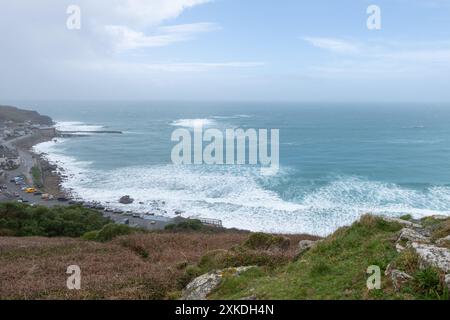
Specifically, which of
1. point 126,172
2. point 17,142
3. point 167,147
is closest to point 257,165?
point 126,172

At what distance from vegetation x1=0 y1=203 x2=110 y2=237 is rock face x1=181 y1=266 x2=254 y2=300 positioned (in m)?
19.0

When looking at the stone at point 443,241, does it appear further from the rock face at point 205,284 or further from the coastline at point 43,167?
the coastline at point 43,167

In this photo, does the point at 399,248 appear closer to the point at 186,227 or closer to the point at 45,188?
the point at 186,227

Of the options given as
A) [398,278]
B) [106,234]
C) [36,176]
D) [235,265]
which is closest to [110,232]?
[106,234]

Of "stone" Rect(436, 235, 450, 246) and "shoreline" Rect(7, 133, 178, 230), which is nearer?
"stone" Rect(436, 235, 450, 246)

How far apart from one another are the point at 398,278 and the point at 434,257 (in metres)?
0.93

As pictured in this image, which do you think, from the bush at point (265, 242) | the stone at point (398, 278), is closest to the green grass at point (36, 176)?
the bush at point (265, 242)

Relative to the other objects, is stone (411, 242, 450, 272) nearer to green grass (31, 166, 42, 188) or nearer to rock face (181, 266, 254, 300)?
rock face (181, 266, 254, 300)

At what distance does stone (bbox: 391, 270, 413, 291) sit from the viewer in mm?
6953

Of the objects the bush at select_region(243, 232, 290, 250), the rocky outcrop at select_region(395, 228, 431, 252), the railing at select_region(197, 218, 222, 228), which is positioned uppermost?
the rocky outcrop at select_region(395, 228, 431, 252)

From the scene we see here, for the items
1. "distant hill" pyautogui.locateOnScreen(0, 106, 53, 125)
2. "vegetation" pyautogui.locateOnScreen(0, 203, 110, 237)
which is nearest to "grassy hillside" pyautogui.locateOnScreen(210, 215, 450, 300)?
"vegetation" pyautogui.locateOnScreen(0, 203, 110, 237)

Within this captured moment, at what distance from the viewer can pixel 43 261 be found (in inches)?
559

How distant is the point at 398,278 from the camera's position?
23.3 feet
